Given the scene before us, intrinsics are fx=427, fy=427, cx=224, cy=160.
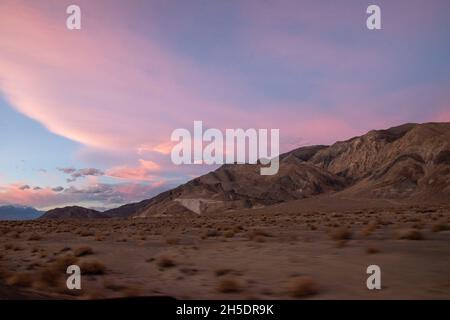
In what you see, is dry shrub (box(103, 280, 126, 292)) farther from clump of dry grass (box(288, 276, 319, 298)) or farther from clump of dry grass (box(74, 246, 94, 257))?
clump of dry grass (box(74, 246, 94, 257))

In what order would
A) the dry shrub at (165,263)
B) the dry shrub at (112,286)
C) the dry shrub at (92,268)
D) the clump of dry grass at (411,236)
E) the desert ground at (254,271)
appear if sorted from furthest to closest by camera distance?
the clump of dry grass at (411,236), the dry shrub at (165,263), the dry shrub at (92,268), the dry shrub at (112,286), the desert ground at (254,271)

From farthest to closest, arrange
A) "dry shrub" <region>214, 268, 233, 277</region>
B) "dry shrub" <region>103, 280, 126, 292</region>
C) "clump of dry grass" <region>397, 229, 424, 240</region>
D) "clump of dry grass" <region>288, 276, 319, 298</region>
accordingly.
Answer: "clump of dry grass" <region>397, 229, 424, 240</region>
"dry shrub" <region>214, 268, 233, 277</region>
"dry shrub" <region>103, 280, 126, 292</region>
"clump of dry grass" <region>288, 276, 319, 298</region>

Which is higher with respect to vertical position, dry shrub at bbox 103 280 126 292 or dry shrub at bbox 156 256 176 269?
dry shrub at bbox 156 256 176 269

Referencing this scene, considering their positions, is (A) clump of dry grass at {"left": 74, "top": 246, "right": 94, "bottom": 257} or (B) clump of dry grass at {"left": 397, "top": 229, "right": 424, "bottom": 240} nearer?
(B) clump of dry grass at {"left": 397, "top": 229, "right": 424, "bottom": 240}

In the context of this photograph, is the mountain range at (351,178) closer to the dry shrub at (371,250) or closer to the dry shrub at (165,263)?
the dry shrub at (371,250)

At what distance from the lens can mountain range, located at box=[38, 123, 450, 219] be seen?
114 meters

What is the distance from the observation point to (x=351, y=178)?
160m

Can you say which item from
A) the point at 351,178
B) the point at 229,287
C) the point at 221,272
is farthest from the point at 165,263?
the point at 351,178

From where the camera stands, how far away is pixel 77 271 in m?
12.3

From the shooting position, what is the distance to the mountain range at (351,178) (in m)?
114

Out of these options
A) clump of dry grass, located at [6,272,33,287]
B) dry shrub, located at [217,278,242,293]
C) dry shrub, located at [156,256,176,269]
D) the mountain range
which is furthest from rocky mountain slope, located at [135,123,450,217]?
clump of dry grass, located at [6,272,33,287]

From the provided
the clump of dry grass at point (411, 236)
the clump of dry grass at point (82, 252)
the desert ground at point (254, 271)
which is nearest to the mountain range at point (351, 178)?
the clump of dry grass at point (411, 236)
